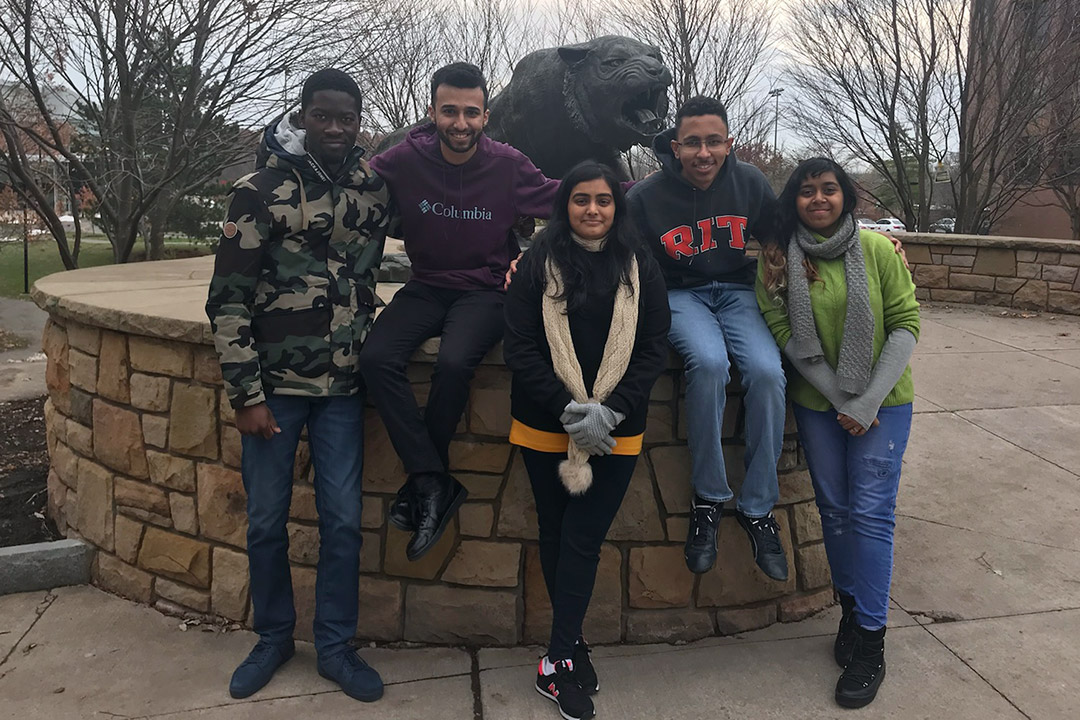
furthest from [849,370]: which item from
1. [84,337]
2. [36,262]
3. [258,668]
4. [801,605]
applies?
[36,262]

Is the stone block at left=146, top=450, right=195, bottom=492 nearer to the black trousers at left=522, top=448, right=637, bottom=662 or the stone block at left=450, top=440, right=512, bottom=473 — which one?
the stone block at left=450, top=440, right=512, bottom=473

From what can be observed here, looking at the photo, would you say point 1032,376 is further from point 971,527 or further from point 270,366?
point 270,366

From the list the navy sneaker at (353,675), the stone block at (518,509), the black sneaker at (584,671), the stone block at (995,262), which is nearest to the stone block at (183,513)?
the navy sneaker at (353,675)

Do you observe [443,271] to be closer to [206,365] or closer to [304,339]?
[304,339]

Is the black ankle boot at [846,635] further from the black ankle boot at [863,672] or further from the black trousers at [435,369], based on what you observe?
the black trousers at [435,369]

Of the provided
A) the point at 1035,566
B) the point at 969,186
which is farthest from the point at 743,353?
the point at 969,186

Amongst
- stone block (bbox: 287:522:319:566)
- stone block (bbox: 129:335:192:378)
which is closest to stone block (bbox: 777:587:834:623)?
stone block (bbox: 287:522:319:566)

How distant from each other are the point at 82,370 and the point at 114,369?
29cm

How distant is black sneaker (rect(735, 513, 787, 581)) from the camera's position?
255 centimetres

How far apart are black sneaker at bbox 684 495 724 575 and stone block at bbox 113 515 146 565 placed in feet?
7.44

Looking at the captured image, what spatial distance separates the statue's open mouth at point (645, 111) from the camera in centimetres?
403

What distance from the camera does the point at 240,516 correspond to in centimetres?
301

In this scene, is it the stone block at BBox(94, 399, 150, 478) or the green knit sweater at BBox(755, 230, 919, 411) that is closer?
the green knit sweater at BBox(755, 230, 919, 411)

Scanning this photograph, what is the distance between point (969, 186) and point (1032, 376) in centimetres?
699
